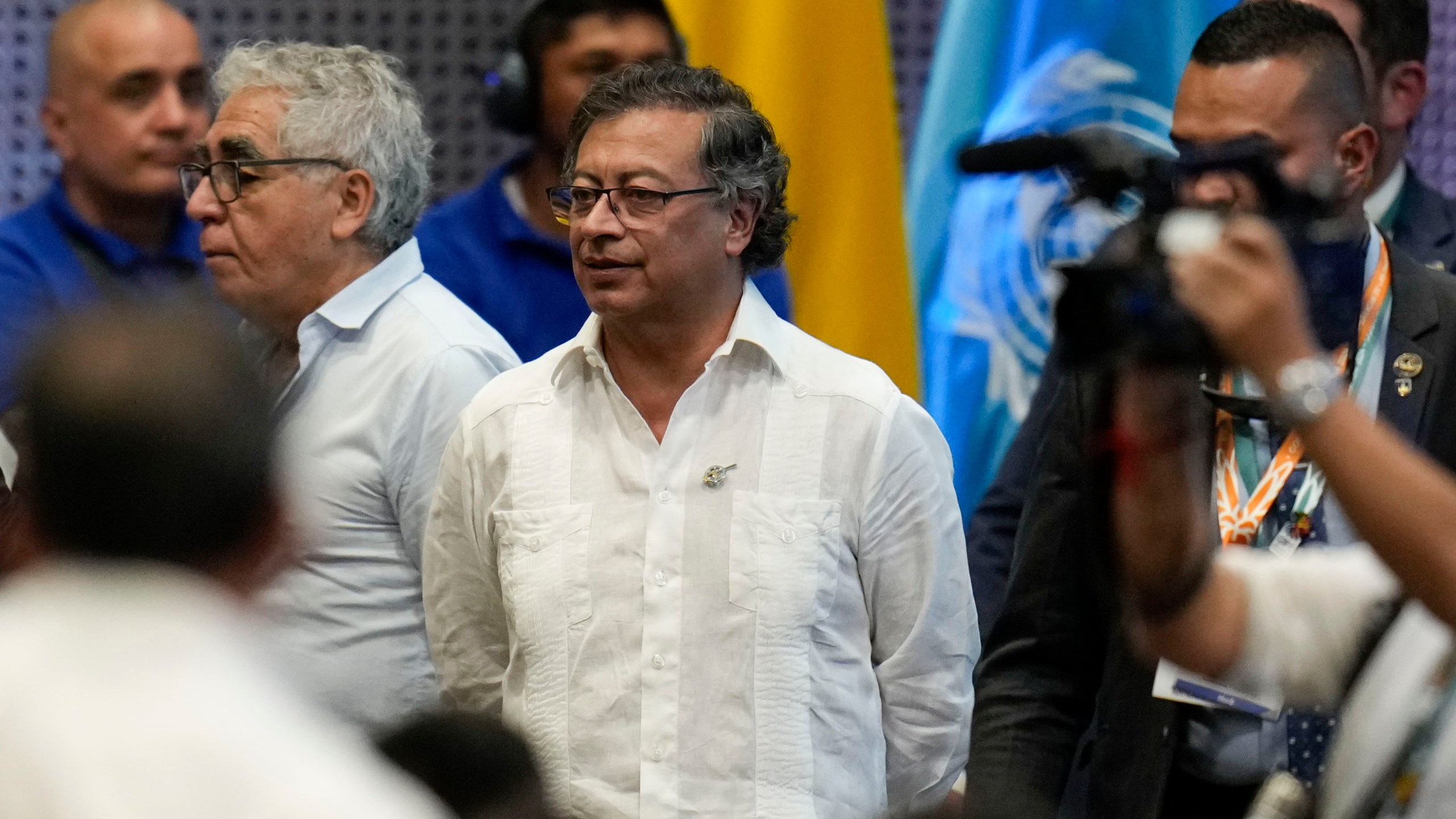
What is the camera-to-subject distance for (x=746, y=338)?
2701 millimetres

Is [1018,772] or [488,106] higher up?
[488,106]

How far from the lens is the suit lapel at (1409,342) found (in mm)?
2301

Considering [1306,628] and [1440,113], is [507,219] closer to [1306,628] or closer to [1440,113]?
[1306,628]

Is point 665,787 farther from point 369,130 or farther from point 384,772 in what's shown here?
point 369,130

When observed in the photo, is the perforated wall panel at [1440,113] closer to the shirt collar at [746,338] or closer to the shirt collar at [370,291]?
the shirt collar at [746,338]

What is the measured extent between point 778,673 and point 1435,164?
125 inches

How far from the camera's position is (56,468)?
138 centimetres

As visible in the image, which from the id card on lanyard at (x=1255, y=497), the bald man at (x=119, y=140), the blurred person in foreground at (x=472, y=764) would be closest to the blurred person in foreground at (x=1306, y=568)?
the id card on lanyard at (x=1255, y=497)

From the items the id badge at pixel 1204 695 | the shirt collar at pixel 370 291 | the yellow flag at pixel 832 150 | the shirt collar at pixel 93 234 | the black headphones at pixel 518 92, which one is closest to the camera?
the id badge at pixel 1204 695

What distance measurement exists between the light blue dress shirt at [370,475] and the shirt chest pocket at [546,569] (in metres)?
0.34

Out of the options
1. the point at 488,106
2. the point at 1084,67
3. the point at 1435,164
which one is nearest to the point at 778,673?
the point at 488,106

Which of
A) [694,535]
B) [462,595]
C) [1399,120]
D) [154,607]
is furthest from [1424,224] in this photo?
[154,607]

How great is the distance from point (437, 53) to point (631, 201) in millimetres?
2131

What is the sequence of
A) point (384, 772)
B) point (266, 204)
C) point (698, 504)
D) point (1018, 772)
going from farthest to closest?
point (266, 204)
point (698, 504)
point (1018, 772)
point (384, 772)
